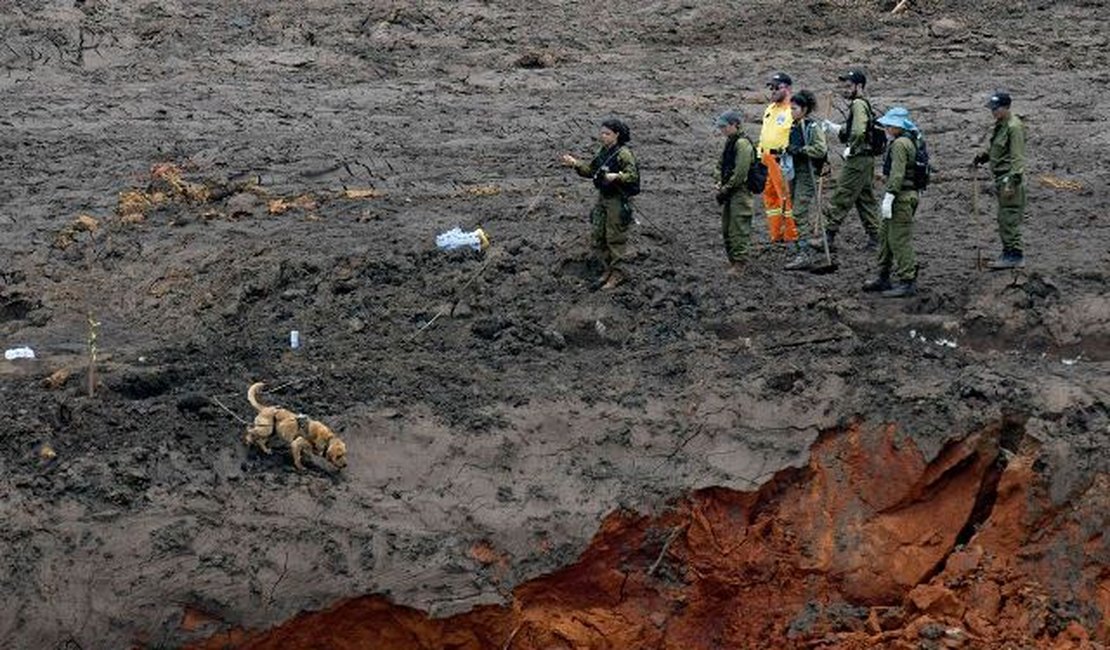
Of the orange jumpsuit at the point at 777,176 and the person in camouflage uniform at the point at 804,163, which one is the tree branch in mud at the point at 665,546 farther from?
the orange jumpsuit at the point at 777,176

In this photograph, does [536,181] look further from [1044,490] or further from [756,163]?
[1044,490]

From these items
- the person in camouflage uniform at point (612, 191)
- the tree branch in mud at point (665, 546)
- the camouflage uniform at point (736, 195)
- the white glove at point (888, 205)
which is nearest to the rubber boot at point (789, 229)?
the camouflage uniform at point (736, 195)

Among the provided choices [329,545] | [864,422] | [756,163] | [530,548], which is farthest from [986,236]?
[329,545]

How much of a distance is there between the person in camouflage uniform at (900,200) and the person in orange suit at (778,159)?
1.06 m

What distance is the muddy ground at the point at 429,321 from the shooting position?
38.2ft

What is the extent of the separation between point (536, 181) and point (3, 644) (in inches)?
288

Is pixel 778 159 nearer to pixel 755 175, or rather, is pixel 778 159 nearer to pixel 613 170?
pixel 755 175

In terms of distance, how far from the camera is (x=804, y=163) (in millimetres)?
14508

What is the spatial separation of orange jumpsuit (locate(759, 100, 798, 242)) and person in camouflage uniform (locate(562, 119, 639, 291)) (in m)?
1.36

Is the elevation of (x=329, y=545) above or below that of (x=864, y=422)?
below

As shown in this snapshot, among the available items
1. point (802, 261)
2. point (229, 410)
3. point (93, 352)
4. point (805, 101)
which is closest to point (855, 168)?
point (805, 101)

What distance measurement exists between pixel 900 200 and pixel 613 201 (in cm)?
226

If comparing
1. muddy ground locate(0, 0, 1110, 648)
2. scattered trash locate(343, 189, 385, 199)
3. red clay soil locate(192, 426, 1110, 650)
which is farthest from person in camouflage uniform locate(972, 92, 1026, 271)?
scattered trash locate(343, 189, 385, 199)

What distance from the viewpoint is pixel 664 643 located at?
1205 cm
